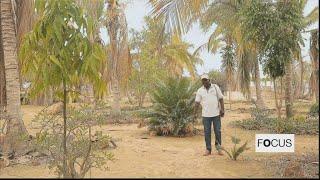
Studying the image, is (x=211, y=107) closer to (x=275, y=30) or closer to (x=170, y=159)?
(x=170, y=159)

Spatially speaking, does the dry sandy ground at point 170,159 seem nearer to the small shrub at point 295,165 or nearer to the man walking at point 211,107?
the small shrub at point 295,165

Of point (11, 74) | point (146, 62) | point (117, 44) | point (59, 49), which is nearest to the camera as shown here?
point (59, 49)

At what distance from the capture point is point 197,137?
12.8 m

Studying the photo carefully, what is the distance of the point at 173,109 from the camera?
42.6 ft

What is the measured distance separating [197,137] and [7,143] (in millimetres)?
4915

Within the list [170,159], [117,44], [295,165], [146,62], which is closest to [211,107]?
[170,159]

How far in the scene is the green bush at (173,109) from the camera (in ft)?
42.4

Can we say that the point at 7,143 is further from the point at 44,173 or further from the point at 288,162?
the point at 288,162

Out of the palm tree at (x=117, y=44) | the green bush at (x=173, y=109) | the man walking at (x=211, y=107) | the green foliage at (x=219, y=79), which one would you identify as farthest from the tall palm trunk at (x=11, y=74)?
the green foliage at (x=219, y=79)

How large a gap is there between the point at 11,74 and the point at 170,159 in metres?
3.81

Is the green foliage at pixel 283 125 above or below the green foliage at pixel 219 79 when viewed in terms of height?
below

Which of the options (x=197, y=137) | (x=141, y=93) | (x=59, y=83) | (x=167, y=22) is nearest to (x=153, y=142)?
(x=197, y=137)

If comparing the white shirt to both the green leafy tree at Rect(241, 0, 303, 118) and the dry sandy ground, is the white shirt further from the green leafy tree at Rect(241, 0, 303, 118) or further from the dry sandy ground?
the green leafy tree at Rect(241, 0, 303, 118)

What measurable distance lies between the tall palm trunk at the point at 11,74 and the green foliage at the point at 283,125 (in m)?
6.49
